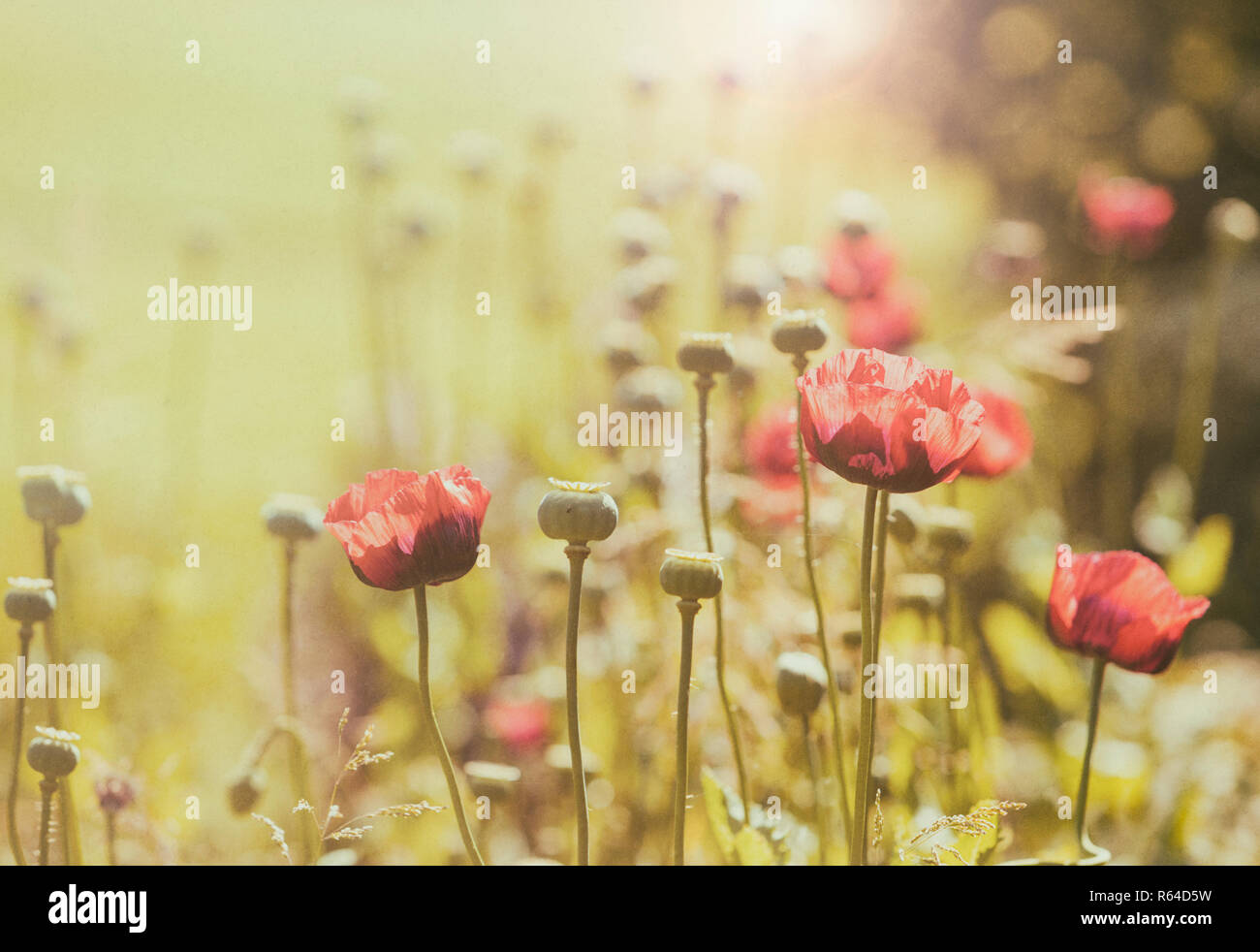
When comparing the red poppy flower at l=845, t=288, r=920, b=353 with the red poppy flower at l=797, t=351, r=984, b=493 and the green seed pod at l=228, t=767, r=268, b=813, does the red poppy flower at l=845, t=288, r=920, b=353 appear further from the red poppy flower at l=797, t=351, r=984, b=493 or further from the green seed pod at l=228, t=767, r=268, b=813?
the green seed pod at l=228, t=767, r=268, b=813

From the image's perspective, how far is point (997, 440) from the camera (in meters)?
0.73

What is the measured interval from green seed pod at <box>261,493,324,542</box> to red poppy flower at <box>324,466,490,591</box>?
0.52 feet

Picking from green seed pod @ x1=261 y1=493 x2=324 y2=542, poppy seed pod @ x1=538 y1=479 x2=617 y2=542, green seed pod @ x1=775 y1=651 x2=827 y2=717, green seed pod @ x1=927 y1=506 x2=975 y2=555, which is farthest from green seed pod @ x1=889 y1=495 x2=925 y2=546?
green seed pod @ x1=261 y1=493 x2=324 y2=542

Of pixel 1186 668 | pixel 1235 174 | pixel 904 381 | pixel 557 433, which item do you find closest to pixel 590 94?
pixel 557 433

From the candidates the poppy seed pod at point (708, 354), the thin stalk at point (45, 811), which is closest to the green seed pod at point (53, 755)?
the thin stalk at point (45, 811)

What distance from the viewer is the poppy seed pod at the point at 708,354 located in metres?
0.58

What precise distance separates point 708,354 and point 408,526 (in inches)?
8.3

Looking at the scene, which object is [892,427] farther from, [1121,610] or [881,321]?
[881,321]

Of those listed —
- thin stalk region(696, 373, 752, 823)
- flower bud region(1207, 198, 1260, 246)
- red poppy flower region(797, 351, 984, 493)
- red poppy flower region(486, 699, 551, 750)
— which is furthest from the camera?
flower bud region(1207, 198, 1260, 246)

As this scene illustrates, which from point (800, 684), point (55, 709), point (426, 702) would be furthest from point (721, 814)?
point (55, 709)

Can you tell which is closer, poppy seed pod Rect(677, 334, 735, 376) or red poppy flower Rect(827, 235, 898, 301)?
poppy seed pod Rect(677, 334, 735, 376)

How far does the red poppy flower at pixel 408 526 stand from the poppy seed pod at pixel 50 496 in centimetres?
21

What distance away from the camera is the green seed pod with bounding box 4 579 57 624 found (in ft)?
1.82

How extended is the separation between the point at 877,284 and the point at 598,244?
0.61 metres
